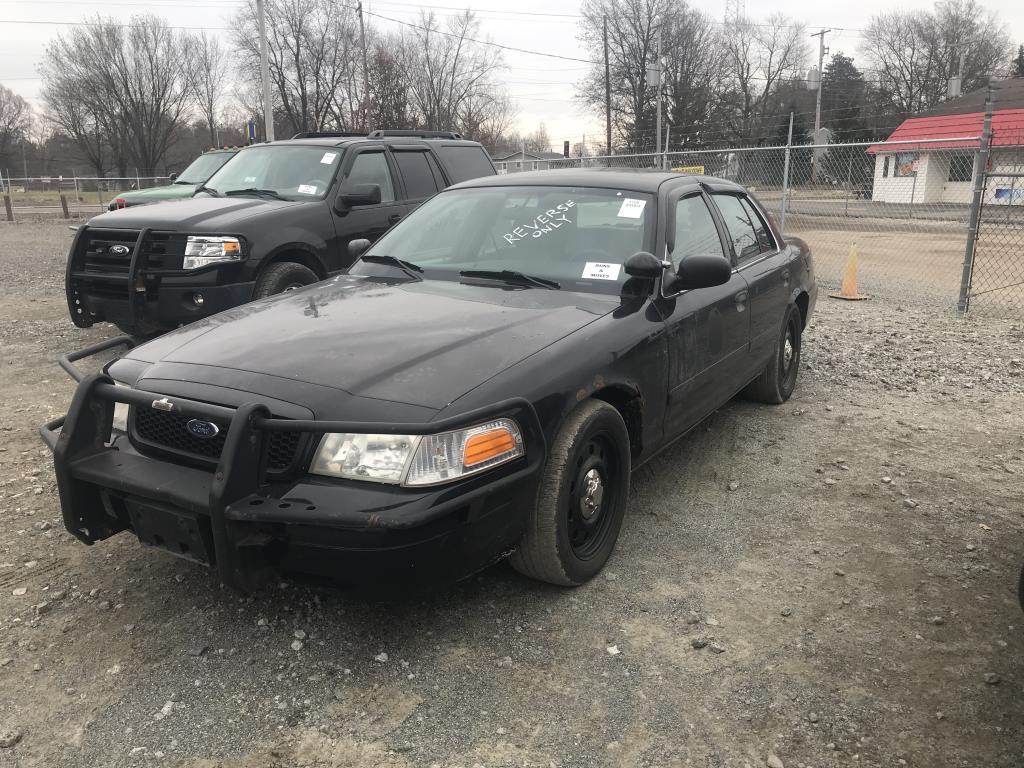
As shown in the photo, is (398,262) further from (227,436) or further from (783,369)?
(783,369)

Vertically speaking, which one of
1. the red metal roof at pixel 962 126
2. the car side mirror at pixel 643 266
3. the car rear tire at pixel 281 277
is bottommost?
the car rear tire at pixel 281 277

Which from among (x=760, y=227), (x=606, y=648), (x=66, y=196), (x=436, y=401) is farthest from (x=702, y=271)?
(x=66, y=196)

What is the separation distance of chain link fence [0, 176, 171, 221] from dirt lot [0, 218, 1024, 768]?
87.2 ft

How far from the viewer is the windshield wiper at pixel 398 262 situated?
3.99 metres

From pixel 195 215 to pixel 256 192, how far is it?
106 centimetres

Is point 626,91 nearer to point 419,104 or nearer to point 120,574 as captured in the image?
point 419,104

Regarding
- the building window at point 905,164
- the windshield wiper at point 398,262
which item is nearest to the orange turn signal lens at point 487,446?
the windshield wiper at point 398,262

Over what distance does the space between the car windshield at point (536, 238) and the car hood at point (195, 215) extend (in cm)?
239

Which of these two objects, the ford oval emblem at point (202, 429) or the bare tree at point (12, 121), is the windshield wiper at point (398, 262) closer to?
the ford oval emblem at point (202, 429)

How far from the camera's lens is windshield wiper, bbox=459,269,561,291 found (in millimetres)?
3676

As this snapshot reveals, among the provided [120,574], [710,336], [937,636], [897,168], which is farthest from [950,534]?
[897,168]

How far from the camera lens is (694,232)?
4.21 meters

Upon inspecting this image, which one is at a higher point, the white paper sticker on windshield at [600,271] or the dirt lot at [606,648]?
the white paper sticker on windshield at [600,271]

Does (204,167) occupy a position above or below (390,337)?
above
